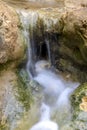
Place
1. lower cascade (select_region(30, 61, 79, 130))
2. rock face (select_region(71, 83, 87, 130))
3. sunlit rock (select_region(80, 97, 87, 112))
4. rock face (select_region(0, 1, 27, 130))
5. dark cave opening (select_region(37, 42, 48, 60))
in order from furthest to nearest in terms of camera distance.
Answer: dark cave opening (select_region(37, 42, 48, 60)) → rock face (select_region(0, 1, 27, 130)) → lower cascade (select_region(30, 61, 79, 130)) → sunlit rock (select_region(80, 97, 87, 112)) → rock face (select_region(71, 83, 87, 130))

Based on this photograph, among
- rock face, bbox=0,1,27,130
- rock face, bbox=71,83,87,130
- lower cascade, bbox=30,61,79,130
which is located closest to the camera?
rock face, bbox=71,83,87,130

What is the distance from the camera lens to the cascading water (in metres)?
5.70

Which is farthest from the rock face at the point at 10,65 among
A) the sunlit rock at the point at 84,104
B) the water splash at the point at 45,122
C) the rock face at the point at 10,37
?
the sunlit rock at the point at 84,104

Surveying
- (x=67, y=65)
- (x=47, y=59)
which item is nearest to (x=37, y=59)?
(x=47, y=59)

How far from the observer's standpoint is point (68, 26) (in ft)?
21.5

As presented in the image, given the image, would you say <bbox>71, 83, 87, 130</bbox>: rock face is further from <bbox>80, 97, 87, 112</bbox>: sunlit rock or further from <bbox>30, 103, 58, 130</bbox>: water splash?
<bbox>30, 103, 58, 130</bbox>: water splash

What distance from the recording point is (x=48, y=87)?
6.64 m

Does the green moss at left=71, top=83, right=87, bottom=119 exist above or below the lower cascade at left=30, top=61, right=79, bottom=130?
above

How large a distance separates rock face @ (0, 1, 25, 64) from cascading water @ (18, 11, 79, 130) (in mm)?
433

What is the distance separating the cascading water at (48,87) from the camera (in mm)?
5699

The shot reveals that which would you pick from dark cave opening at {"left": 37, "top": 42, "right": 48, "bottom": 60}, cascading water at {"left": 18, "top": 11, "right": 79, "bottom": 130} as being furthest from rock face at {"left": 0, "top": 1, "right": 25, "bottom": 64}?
dark cave opening at {"left": 37, "top": 42, "right": 48, "bottom": 60}

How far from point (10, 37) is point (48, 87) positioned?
1410 mm

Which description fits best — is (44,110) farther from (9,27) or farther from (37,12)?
(37,12)

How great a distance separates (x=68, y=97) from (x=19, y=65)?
1274 millimetres
